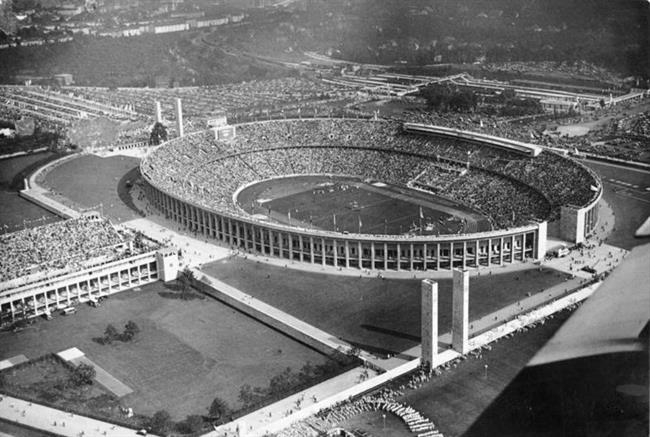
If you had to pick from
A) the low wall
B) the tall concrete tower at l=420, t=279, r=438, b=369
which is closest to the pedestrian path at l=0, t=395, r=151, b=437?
the tall concrete tower at l=420, t=279, r=438, b=369

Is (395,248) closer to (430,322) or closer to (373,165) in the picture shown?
(430,322)

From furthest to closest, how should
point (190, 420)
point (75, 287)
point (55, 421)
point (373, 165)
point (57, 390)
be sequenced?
point (373, 165) < point (75, 287) < point (57, 390) < point (55, 421) < point (190, 420)

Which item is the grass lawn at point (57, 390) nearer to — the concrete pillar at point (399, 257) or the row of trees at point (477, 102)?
the concrete pillar at point (399, 257)

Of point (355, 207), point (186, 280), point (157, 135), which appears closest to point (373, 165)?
point (355, 207)

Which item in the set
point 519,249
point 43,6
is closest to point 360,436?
point 519,249

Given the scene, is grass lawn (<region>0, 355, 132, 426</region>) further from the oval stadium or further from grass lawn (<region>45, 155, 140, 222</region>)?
grass lawn (<region>45, 155, 140, 222</region>)

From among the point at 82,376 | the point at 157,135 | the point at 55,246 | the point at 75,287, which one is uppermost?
the point at 157,135

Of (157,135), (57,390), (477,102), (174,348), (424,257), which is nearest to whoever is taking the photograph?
(57,390)

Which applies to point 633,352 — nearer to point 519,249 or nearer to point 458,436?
point 458,436

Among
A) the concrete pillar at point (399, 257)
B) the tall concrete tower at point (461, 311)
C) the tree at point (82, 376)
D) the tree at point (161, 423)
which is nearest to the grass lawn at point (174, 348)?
the tree at point (161, 423)
